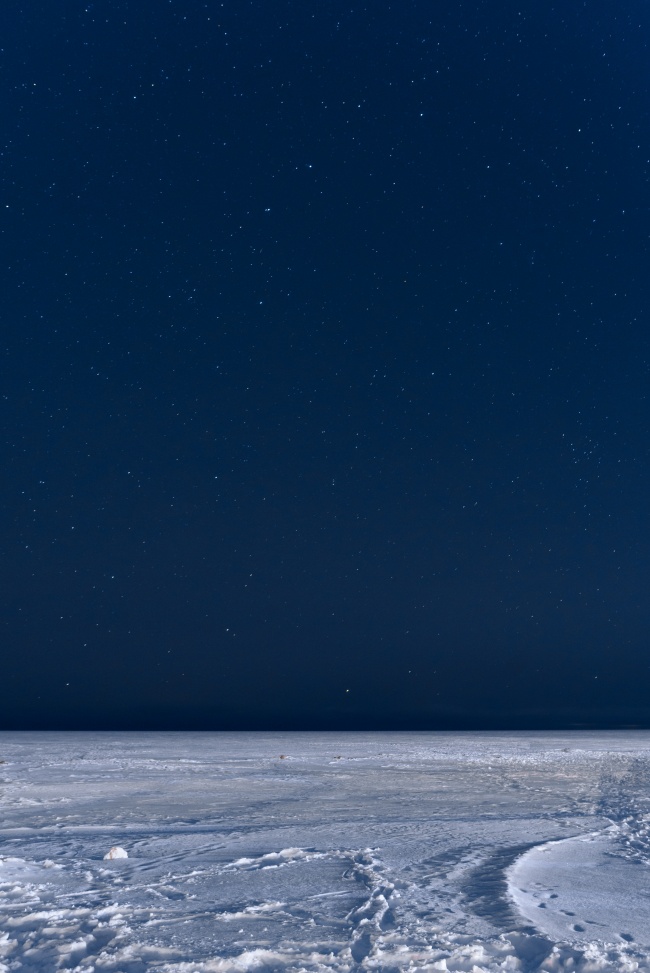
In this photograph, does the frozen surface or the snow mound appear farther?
the snow mound

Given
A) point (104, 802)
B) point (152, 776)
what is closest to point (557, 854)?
point (104, 802)

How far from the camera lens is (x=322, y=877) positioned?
566 cm

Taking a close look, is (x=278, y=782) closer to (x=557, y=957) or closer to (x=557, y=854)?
(x=557, y=854)

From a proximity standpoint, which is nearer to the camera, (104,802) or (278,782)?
(104,802)

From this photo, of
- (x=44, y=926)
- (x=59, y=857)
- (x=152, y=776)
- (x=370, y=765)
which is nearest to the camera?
(x=44, y=926)

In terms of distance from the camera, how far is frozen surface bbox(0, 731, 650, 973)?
13.5ft

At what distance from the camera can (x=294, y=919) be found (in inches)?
185

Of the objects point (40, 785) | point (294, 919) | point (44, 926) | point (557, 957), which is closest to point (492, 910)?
point (557, 957)

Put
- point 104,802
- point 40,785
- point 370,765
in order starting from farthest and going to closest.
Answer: point 370,765, point 40,785, point 104,802

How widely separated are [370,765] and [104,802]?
7.05m

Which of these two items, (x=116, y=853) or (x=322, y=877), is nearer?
(x=322, y=877)

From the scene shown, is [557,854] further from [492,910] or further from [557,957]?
[557,957]

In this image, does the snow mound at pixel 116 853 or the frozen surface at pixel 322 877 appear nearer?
the frozen surface at pixel 322 877

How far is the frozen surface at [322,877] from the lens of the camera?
13.5 feet
